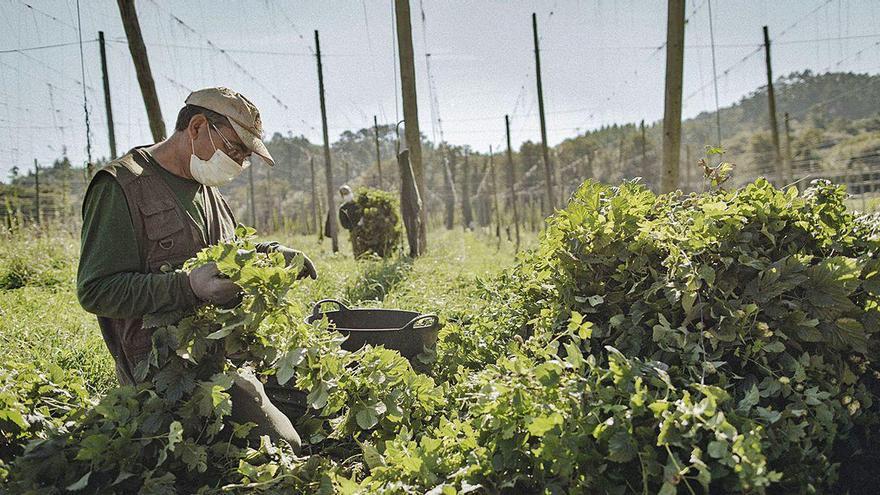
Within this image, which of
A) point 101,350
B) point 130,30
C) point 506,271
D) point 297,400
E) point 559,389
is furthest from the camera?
point 130,30

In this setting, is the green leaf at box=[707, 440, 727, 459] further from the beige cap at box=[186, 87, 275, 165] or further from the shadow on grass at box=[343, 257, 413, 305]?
the shadow on grass at box=[343, 257, 413, 305]

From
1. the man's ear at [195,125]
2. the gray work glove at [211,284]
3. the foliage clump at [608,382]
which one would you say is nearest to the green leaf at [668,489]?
the foliage clump at [608,382]

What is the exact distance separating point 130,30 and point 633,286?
18.7ft

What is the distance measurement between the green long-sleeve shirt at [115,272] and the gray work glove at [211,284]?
Result: 2.6 inches

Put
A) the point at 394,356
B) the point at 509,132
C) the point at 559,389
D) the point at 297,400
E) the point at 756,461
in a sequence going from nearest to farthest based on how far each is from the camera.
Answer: the point at 756,461, the point at 559,389, the point at 394,356, the point at 297,400, the point at 509,132

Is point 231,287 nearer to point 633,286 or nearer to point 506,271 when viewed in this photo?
point 633,286

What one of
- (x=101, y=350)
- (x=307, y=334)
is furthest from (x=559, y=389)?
(x=101, y=350)

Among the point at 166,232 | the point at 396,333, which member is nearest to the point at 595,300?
the point at 396,333

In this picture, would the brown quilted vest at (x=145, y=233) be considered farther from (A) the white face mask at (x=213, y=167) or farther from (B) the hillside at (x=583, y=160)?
(B) the hillside at (x=583, y=160)

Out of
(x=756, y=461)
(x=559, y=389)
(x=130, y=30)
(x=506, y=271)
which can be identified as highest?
(x=130, y=30)

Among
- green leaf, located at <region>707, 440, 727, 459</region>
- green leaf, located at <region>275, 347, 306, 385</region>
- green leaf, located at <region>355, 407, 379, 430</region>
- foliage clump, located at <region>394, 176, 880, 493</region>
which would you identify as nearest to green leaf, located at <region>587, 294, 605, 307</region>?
foliage clump, located at <region>394, 176, 880, 493</region>

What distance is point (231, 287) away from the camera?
206 centimetres

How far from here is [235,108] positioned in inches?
95.2

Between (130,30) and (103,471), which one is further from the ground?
(130,30)
